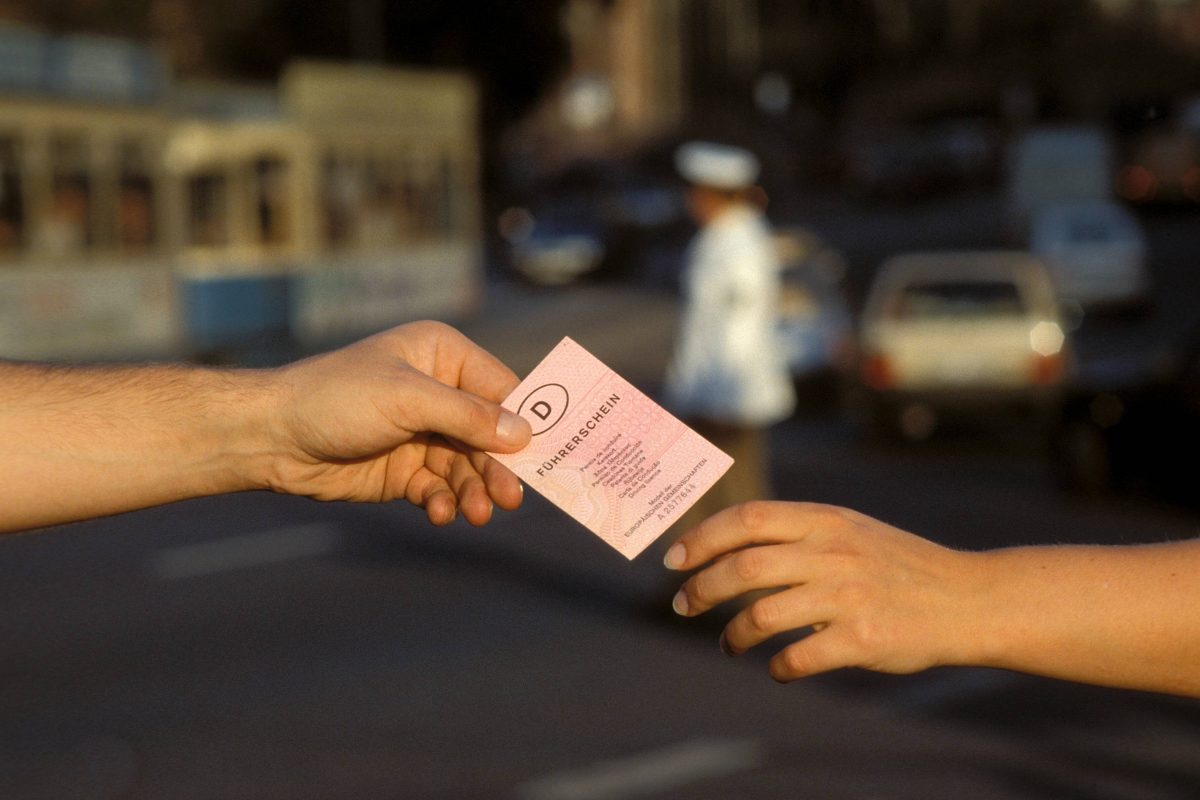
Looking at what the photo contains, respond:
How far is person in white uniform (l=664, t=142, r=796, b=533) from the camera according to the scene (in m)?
8.20

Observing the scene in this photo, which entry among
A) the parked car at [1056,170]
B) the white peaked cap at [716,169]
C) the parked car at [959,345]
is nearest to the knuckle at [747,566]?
the white peaked cap at [716,169]

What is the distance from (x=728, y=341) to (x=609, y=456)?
6.11 meters

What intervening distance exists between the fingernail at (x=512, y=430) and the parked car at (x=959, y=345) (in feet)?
44.0

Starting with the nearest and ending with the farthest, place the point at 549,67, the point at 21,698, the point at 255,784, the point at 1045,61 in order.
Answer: the point at 255,784 → the point at 21,698 → the point at 549,67 → the point at 1045,61

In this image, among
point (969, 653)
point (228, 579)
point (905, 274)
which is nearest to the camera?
point (969, 653)

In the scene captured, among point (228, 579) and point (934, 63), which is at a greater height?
point (934, 63)

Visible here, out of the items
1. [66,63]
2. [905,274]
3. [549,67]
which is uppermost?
[549,67]

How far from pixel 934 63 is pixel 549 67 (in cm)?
2809

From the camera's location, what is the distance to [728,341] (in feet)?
27.1

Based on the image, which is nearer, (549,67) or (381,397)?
(381,397)

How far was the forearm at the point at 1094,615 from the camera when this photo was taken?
2156 mm

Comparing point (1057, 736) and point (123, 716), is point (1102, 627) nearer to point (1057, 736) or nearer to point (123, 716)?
point (1057, 736)

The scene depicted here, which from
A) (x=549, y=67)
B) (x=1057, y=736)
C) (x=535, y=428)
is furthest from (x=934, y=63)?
(x=535, y=428)

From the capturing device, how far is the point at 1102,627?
218cm
